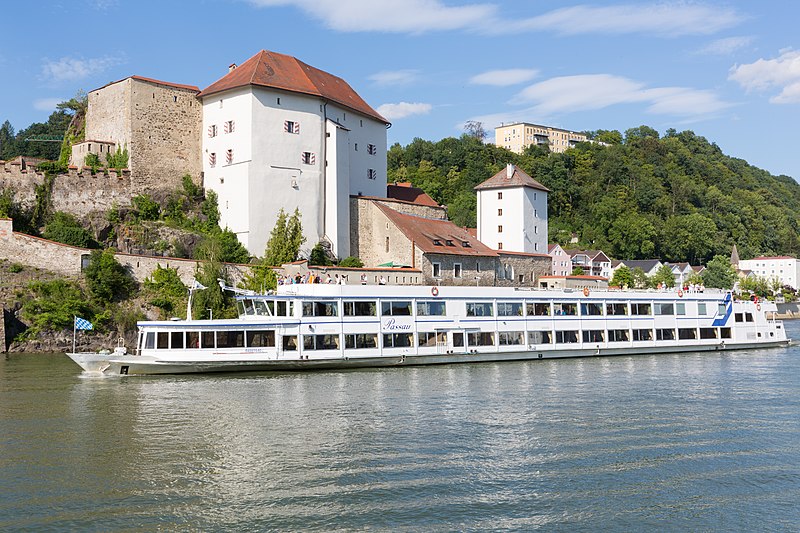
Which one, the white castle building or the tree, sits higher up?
the white castle building

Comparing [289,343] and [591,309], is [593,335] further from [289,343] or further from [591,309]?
[289,343]

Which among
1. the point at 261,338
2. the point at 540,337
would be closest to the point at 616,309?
the point at 540,337

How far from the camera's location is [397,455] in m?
18.2

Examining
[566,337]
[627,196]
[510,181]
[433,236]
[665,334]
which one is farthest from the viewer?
[627,196]

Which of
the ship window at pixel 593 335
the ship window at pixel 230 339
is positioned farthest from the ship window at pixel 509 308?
the ship window at pixel 230 339

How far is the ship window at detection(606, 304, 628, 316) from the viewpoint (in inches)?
1602

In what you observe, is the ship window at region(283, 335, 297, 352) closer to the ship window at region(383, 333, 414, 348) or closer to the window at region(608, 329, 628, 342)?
the ship window at region(383, 333, 414, 348)

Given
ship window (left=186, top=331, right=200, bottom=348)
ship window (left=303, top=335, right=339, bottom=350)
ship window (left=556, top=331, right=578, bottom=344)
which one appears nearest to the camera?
ship window (left=186, top=331, right=200, bottom=348)

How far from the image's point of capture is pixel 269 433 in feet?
67.6

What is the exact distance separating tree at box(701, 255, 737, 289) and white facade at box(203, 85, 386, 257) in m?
63.0

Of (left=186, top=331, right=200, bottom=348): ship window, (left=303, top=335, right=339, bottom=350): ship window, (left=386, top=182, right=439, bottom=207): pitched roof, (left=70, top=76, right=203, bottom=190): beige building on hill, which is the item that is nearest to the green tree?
(left=70, top=76, right=203, bottom=190): beige building on hill

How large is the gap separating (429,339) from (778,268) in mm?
106404

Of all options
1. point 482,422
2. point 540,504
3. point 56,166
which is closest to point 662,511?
point 540,504

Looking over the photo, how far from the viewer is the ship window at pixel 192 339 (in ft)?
104
